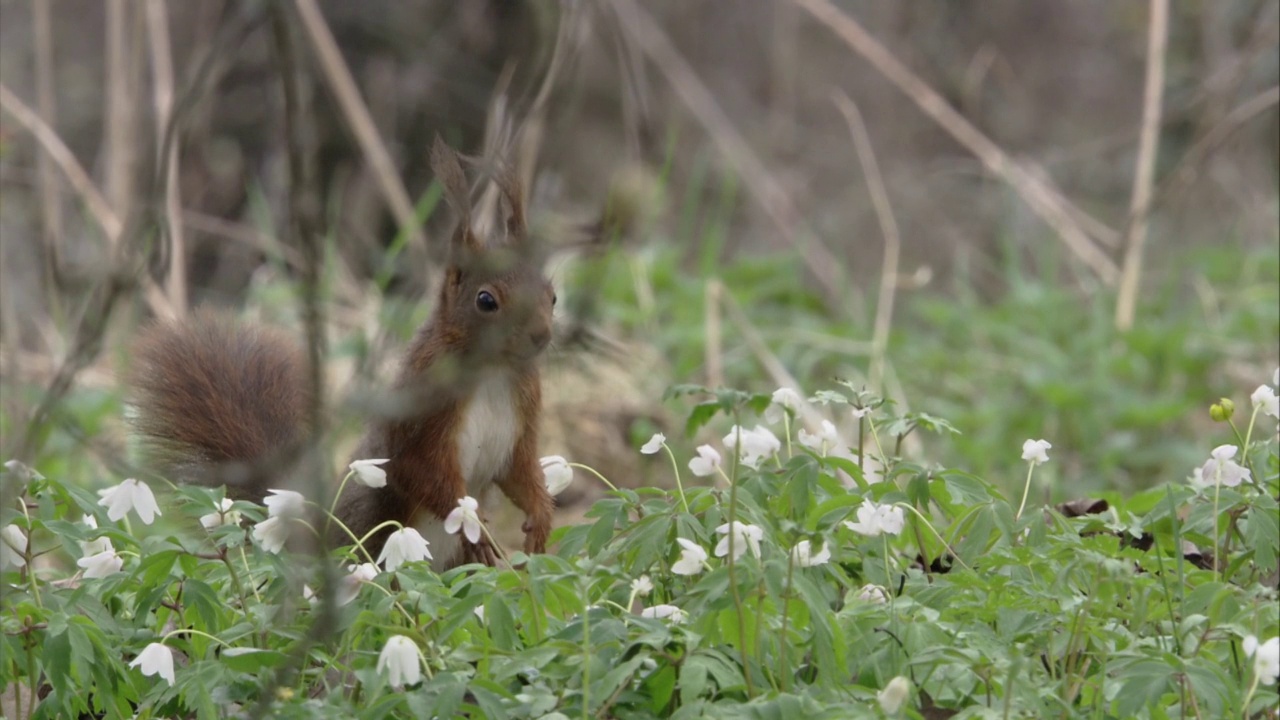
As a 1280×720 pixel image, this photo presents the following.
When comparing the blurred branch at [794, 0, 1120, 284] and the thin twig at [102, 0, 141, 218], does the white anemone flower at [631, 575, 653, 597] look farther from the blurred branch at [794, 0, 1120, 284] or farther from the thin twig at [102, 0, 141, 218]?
the blurred branch at [794, 0, 1120, 284]

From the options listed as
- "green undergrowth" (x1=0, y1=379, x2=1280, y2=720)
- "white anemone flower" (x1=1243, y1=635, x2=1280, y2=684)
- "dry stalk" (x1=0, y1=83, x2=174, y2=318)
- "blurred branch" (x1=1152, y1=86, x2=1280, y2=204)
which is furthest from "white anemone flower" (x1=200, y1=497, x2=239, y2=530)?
"blurred branch" (x1=1152, y1=86, x2=1280, y2=204)

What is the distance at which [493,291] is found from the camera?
7.30 ft

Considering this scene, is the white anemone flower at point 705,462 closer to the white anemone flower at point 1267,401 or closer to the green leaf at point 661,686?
the green leaf at point 661,686

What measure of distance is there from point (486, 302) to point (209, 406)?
1.37 feet

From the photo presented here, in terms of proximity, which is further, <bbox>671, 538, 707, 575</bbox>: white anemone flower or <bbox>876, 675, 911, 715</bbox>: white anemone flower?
<bbox>671, 538, 707, 575</bbox>: white anemone flower

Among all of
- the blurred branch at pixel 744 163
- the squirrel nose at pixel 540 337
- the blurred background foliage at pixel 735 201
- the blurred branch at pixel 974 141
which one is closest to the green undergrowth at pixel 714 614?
the blurred background foliage at pixel 735 201

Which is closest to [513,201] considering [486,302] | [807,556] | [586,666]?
[486,302]

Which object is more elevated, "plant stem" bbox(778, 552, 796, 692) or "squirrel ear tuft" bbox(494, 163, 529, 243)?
"squirrel ear tuft" bbox(494, 163, 529, 243)

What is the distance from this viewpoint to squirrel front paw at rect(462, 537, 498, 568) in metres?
2.13

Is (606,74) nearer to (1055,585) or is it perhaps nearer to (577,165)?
(577,165)

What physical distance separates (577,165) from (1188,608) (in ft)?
19.4

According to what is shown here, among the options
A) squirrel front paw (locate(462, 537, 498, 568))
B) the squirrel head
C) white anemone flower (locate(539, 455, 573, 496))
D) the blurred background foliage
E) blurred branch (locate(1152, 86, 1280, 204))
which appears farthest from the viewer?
blurred branch (locate(1152, 86, 1280, 204))

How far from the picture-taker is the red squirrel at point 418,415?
2.16 meters

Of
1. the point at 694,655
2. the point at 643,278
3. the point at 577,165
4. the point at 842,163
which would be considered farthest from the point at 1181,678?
the point at 842,163
